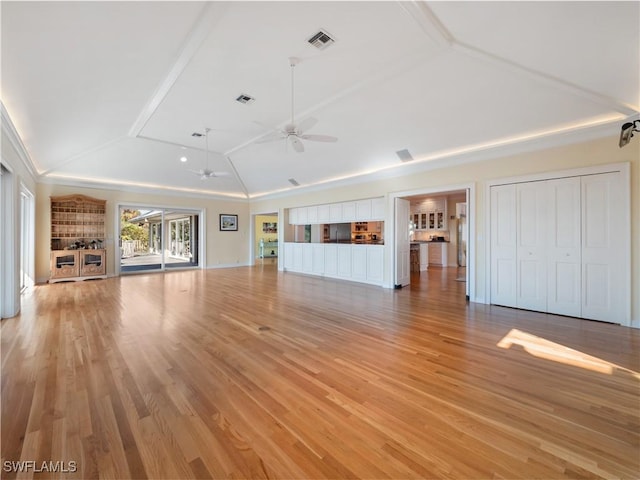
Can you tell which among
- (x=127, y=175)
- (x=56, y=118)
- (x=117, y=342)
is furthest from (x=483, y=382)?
(x=127, y=175)

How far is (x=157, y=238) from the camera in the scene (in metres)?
12.9

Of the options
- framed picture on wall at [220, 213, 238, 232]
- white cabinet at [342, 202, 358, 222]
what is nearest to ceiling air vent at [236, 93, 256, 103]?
white cabinet at [342, 202, 358, 222]

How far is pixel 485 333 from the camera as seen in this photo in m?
A: 3.64

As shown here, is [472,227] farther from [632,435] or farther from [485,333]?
[632,435]

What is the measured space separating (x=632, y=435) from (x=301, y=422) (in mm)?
2128

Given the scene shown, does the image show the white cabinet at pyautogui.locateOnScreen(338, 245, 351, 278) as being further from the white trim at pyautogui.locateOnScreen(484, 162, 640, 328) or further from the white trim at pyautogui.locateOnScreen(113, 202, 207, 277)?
the white trim at pyautogui.locateOnScreen(113, 202, 207, 277)

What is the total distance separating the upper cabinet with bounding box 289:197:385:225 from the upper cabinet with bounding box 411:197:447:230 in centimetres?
491

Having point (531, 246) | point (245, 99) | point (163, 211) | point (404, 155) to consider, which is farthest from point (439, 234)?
point (163, 211)

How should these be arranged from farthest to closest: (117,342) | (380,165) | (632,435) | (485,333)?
(380,165), (485,333), (117,342), (632,435)

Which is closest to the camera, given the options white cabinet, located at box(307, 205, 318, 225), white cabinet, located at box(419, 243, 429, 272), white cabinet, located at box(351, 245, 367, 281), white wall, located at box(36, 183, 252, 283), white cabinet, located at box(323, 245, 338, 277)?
white wall, located at box(36, 183, 252, 283)

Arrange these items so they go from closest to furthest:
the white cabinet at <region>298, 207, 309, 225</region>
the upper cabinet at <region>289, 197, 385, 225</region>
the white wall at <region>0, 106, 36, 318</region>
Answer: the white wall at <region>0, 106, 36, 318</region> < the upper cabinet at <region>289, 197, 385, 225</region> < the white cabinet at <region>298, 207, 309, 225</region>

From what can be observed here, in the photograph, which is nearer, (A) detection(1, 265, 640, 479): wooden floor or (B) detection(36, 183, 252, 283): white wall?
(A) detection(1, 265, 640, 479): wooden floor

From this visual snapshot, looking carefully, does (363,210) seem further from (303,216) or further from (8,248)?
(8,248)

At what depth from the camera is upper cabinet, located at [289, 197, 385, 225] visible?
727 centimetres
